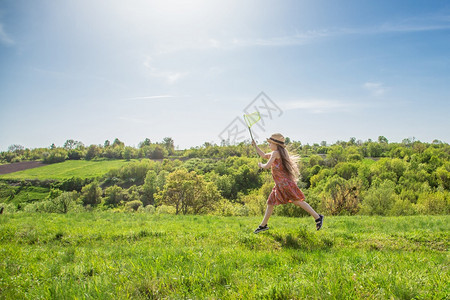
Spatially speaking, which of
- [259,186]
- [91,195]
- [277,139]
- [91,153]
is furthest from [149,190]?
[91,153]

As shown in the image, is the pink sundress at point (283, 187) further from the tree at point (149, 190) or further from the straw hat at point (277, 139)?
the tree at point (149, 190)

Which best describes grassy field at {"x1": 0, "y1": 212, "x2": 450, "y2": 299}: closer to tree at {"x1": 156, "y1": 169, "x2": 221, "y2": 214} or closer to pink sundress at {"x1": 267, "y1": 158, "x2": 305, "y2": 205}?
pink sundress at {"x1": 267, "y1": 158, "x2": 305, "y2": 205}

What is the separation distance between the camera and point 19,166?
16725cm

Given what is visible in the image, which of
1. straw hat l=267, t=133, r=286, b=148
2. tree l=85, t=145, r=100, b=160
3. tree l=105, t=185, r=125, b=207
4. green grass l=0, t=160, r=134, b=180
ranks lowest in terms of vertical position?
tree l=105, t=185, r=125, b=207

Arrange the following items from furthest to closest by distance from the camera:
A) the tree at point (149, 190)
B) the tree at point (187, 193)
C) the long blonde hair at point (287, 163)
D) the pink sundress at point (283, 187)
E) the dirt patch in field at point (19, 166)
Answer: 1. the dirt patch in field at point (19, 166)
2. the tree at point (149, 190)
3. the tree at point (187, 193)
4. the long blonde hair at point (287, 163)
5. the pink sundress at point (283, 187)

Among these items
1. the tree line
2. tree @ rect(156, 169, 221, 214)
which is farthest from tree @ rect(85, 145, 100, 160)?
tree @ rect(156, 169, 221, 214)

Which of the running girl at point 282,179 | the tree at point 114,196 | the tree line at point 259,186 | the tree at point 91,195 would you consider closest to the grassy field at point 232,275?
the running girl at point 282,179

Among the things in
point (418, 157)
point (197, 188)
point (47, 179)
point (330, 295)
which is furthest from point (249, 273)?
point (47, 179)

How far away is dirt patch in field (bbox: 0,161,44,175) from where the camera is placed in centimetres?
15860

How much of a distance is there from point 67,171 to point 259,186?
11924 cm

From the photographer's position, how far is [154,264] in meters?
4.20

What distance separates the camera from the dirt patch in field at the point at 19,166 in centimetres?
15860

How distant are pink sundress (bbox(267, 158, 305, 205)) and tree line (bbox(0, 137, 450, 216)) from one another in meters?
1.55

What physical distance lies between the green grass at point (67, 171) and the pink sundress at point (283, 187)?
154 m
